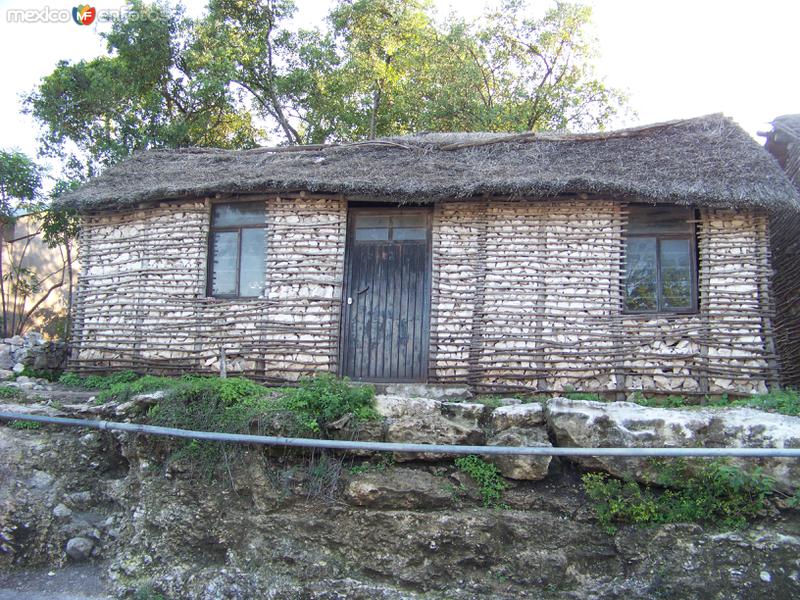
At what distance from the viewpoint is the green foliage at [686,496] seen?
21.2ft

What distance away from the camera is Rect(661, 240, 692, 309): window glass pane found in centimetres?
923

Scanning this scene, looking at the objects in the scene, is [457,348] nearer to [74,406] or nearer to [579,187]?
[579,187]

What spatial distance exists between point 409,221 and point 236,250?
2696 mm

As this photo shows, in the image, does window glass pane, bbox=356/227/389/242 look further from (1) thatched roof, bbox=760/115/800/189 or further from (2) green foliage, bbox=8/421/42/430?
(1) thatched roof, bbox=760/115/800/189

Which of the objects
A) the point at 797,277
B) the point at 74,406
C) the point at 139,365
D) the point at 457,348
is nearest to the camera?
the point at 74,406

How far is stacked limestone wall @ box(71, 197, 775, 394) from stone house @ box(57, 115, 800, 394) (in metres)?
0.03

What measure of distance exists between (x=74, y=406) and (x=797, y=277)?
1119cm

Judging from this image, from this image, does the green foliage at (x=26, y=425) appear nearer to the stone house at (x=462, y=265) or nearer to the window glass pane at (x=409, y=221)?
the stone house at (x=462, y=265)

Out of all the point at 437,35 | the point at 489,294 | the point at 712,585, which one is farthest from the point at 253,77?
the point at 712,585

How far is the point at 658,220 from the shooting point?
9.46 metres

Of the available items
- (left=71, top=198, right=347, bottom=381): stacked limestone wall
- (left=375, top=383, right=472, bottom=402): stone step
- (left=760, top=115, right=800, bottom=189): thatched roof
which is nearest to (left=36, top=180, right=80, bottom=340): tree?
(left=71, top=198, right=347, bottom=381): stacked limestone wall

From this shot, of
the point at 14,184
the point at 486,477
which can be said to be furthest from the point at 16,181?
the point at 486,477

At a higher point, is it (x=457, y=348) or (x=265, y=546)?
(x=457, y=348)

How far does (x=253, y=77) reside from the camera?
19156 millimetres
